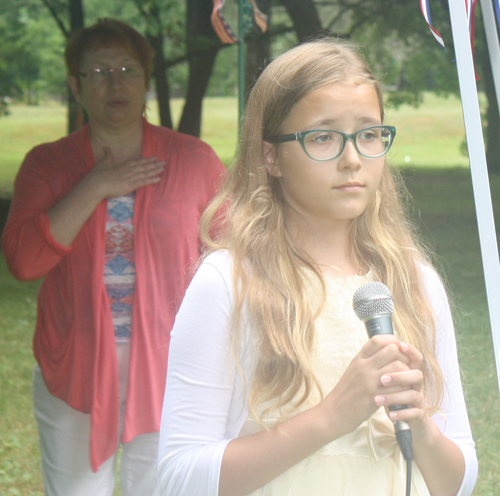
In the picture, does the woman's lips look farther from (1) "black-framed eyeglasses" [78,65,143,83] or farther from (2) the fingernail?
(1) "black-framed eyeglasses" [78,65,143,83]

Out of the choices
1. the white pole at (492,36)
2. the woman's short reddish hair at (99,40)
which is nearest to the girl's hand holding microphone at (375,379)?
the white pole at (492,36)

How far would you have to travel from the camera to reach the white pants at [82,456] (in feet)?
7.13

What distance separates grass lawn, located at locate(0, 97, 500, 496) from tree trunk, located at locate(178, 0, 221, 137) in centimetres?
57

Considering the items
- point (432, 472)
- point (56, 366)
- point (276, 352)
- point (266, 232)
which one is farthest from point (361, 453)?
point (56, 366)

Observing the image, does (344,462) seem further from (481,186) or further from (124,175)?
(124,175)

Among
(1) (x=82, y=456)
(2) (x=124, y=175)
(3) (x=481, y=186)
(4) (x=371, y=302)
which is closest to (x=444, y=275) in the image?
(2) (x=124, y=175)

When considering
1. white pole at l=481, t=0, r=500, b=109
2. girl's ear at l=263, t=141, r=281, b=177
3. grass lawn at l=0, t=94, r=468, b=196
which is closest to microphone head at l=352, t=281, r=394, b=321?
girl's ear at l=263, t=141, r=281, b=177

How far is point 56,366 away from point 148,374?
1.07 feet

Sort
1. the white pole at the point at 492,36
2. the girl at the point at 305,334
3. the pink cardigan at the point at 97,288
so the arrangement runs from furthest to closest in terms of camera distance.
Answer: the pink cardigan at the point at 97,288 < the white pole at the point at 492,36 < the girl at the point at 305,334

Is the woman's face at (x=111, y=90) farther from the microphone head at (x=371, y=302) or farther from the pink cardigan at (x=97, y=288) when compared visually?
the microphone head at (x=371, y=302)

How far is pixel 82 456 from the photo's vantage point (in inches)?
86.2

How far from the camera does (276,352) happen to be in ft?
3.76

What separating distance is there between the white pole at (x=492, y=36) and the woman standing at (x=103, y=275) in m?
1.03

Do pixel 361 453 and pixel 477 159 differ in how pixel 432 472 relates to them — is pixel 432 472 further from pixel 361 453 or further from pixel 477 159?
pixel 477 159
